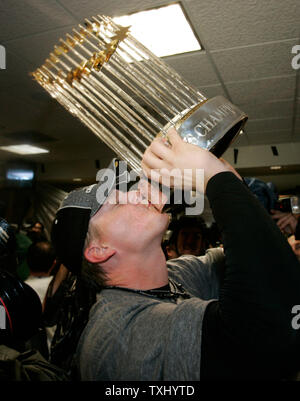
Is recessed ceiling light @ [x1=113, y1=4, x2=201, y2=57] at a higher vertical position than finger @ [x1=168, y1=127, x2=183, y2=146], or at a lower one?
higher

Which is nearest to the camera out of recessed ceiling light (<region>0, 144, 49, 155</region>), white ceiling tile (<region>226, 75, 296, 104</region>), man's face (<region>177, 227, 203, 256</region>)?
white ceiling tile (<region>226, 75, 296, 104</region>)

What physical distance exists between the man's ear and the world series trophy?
0.50m

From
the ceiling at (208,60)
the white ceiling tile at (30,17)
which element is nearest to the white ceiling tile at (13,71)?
the ceiling at (208,60)

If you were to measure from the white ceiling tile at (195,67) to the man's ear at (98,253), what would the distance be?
1.76 meters

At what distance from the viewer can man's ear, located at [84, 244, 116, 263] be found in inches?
41.4

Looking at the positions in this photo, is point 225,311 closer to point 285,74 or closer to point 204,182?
point 204,182

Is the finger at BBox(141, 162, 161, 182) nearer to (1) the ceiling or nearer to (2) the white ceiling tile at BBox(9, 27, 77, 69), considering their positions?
(1) the ceiling

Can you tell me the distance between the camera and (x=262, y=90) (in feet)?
9.96

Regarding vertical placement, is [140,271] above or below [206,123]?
below

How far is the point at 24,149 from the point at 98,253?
4993 mm

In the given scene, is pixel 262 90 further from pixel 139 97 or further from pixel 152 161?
pixel 152 161

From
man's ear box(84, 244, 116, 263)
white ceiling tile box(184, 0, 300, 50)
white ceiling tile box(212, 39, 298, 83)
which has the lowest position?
man's ear box(84, 244, 116, 263)

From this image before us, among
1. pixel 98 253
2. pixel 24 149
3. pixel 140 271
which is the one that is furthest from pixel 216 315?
pixel 24 149

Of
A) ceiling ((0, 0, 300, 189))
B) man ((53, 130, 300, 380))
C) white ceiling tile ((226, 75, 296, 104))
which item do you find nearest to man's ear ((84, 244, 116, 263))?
man ((53, 130, 300, 380))
